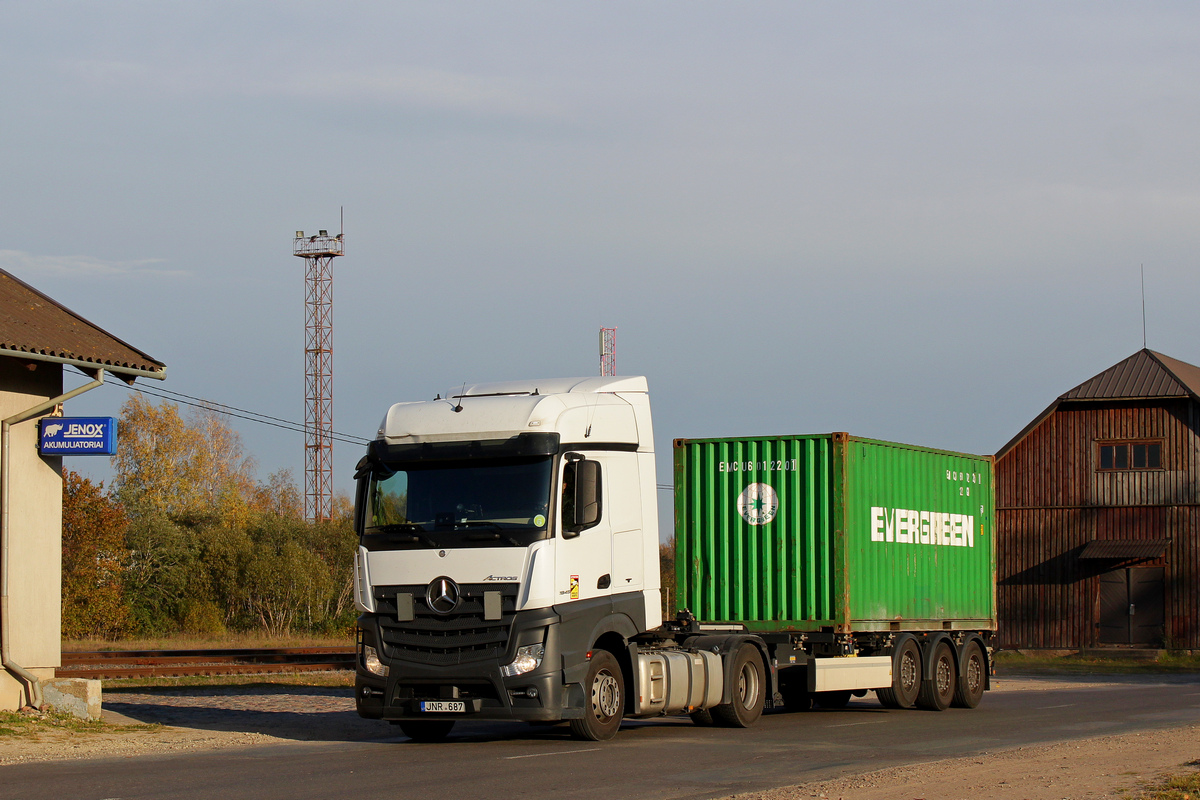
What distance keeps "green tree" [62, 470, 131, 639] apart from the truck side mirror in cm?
3322

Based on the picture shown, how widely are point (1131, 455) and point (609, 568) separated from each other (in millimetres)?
28770

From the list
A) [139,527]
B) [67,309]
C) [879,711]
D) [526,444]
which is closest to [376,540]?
[526,444]

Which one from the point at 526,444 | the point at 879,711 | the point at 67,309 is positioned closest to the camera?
the point at 526,444

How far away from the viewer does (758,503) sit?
746 inches

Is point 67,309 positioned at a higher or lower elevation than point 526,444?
higher

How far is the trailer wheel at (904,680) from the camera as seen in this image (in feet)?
64.4

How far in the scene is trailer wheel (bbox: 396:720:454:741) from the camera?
16031 millimetres

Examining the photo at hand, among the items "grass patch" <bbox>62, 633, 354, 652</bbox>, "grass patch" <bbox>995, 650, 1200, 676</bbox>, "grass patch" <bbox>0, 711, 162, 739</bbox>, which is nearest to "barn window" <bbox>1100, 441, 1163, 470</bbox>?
"grass patch" <bbox>995, 650, 1200, 676</bbox>

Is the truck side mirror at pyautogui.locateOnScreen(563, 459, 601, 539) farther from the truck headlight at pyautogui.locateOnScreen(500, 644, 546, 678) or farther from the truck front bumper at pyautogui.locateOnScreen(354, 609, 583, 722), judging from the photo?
the truck headlight at pyautogui.locateOnScreen(500, 644, 546, 678)

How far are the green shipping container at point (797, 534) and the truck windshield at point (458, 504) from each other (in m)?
5.11

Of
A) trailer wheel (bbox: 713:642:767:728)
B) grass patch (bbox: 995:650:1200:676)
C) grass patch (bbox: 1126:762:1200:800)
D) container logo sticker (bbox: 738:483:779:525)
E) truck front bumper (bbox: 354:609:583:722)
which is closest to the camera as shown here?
grass patch (bbox: 1126:762:1200:800)

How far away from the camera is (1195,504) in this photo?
3859 cm

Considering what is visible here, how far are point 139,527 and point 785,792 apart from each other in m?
45.8

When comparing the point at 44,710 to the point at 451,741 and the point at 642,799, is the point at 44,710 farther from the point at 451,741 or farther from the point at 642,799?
the point at 642,799
